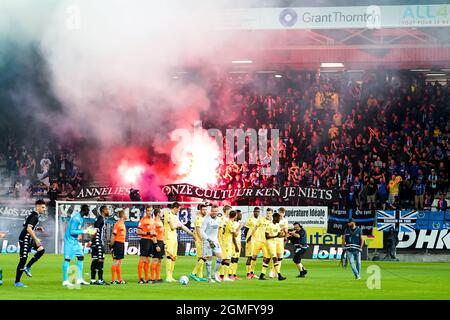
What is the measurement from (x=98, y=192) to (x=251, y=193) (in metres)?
5.94

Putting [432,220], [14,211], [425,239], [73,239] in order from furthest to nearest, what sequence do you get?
[14,211], [425,239], [432,220], [73,239]

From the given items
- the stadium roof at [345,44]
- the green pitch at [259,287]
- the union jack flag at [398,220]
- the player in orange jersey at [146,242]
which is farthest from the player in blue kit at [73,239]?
the union jack flag at [398,220]

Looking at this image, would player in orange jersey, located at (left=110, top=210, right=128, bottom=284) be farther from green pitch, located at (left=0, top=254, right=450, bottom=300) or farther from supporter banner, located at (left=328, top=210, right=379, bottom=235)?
supporter banner, located at (left=328, top=210, right=379, bottom=235)

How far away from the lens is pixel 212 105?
38.5m

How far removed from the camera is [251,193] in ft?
114

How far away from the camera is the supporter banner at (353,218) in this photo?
3316 cm

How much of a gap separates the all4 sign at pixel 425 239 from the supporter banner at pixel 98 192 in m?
10.5

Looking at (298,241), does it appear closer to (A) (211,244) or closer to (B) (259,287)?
(A) (211,244)

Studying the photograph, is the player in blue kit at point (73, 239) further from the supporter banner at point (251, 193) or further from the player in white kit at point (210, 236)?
the supporter banner at point (251, 193)

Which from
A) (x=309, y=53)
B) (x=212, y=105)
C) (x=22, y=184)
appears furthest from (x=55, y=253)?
(x=309, y=53)

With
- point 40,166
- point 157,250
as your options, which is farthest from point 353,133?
point 157,250

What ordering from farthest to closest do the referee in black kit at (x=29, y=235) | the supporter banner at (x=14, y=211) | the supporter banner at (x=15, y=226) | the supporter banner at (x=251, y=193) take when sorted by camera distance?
the supporter banner at (x=14, y=211) < the supporter banner at (x=15, y=226) < the supporter banner at (x=251, y=193) < the referee in black kit at (x=29, y=235)

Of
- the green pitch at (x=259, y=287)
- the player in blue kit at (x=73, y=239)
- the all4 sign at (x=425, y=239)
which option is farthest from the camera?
the all4 sign at (x=425, y=239)

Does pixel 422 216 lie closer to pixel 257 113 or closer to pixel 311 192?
pixel 311 192
